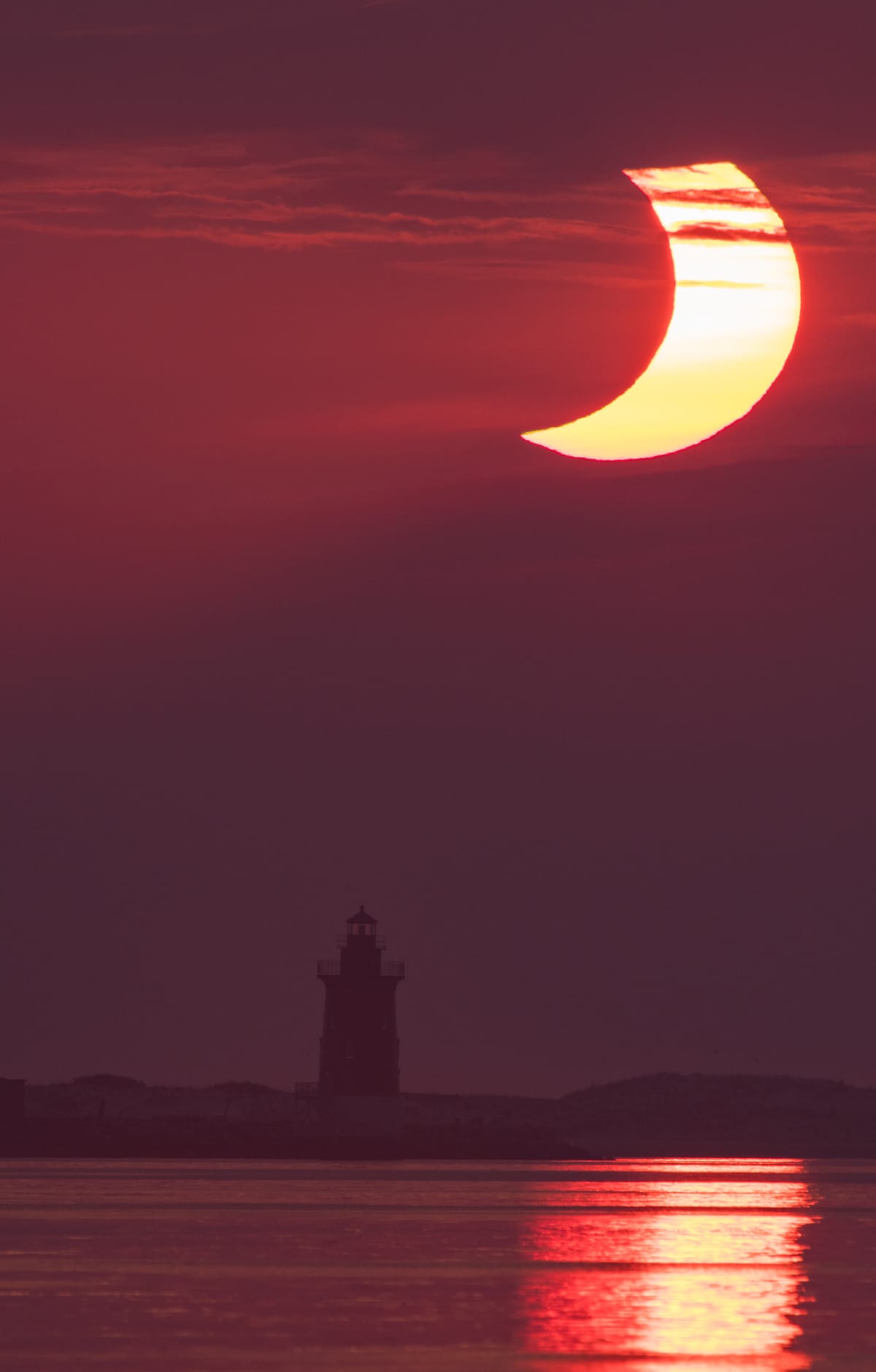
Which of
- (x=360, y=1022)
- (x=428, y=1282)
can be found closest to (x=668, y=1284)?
(x=428, y=1282)

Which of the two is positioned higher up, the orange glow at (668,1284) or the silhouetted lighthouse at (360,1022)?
the silhouetted lighthouse at (360,1022)

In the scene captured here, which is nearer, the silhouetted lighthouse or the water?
the water

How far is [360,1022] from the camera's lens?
101 meters

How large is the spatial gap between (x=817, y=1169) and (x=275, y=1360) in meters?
110

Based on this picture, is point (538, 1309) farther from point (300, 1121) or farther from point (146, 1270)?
point (300, 1121)

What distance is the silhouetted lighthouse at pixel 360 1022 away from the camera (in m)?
101

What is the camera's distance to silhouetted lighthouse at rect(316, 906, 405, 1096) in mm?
101438

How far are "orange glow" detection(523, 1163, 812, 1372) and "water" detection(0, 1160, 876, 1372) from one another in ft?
0.31

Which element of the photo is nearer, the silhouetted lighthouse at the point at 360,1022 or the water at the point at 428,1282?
the water at the point at 428,1282

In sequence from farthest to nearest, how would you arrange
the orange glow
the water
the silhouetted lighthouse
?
the silhouetted lighthouse, the orange glow, the water

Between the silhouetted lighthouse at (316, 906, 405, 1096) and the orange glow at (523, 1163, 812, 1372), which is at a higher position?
the silhouetted lighthouse at (316, 906, 405, 1096)

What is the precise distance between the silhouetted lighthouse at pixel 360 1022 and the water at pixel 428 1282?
63.4 feet

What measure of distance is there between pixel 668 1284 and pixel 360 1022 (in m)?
58.6

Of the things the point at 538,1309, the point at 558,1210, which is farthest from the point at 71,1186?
the point at 538,1309
